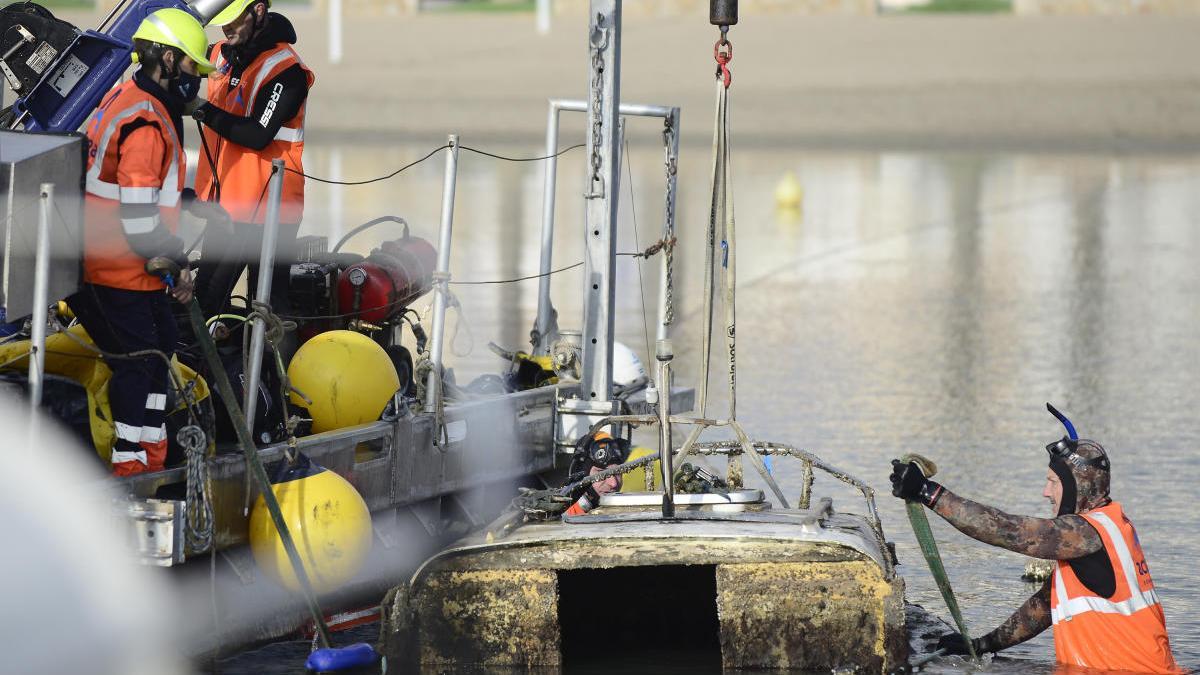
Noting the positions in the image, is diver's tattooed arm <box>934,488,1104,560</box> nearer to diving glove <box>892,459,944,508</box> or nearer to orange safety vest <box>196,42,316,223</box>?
diving glove <box>892,459,944,508</box>

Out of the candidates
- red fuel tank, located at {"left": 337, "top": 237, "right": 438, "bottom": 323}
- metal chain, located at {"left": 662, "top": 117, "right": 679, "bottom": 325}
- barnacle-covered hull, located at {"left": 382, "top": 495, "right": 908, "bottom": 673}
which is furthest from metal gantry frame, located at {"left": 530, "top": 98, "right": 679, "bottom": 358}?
barnacle-covered hull, located at {"left": 382, "top": 495, "right": 908, "bottom": 673}

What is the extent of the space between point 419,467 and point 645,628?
53.5 inches

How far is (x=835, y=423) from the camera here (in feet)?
45.4

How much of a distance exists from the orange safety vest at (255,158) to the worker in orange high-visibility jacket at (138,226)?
1.26 meters

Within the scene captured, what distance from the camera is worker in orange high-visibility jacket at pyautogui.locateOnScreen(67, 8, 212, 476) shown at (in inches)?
316

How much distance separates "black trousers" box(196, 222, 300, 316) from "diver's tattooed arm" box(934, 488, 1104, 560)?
11.2ft

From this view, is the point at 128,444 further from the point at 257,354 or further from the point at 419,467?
the point at 419,467

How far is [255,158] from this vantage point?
9.66 m

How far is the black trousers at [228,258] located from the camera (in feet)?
30.9

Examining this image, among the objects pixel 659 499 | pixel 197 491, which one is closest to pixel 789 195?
pixel 659 499

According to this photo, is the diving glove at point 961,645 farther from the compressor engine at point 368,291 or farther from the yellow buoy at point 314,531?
the compressor engine at point 368,291

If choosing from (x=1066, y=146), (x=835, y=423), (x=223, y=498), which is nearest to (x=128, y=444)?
(x=223, y=498)

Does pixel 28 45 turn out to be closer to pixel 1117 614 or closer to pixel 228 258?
pixel 228 258

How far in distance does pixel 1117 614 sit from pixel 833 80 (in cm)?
4073
